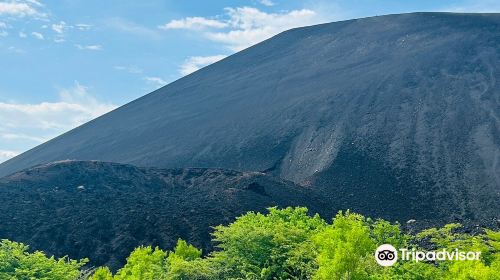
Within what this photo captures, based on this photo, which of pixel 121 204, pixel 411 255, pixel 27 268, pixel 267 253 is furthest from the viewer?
pixel 121 204

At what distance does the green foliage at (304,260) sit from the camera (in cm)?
1728

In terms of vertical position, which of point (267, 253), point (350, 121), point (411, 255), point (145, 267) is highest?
point (350, 121)

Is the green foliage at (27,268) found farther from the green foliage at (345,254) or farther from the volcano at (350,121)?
the volcano at (350,121)

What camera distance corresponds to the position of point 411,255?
21.2 metres

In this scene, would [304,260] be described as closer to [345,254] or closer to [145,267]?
[345,254]

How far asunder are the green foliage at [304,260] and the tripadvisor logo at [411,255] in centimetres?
23

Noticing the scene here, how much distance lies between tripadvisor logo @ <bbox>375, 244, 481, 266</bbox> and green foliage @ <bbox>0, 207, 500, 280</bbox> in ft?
0.74

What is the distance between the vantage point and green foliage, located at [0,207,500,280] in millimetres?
17281

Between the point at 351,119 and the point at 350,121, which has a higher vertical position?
the point at 351,119

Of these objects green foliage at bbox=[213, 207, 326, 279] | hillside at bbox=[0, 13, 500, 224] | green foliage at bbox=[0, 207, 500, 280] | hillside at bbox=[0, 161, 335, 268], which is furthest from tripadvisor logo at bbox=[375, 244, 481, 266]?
hillside at bbox=[0, 13, 500, 224]

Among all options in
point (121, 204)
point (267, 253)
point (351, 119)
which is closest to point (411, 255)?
point (267, 253)

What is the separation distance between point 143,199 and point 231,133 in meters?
31.4

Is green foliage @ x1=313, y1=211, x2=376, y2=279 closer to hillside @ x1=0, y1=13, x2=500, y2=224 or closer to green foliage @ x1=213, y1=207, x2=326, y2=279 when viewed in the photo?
green foliage @ x1=213, y1=207, x2=326, y2=279

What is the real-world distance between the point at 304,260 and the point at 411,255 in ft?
13.9
